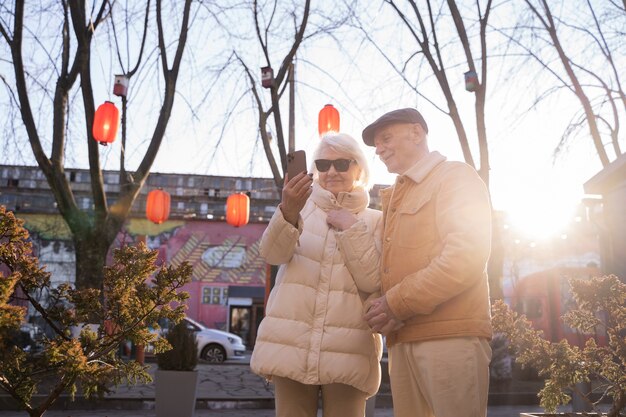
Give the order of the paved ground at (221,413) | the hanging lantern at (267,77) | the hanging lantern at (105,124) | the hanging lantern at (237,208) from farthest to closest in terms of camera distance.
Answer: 1. the hanging lantern at (237,208)
2. the hanging lantern at (267,77)
3. the hanging lantern at (105,124)
4. the paved ground at (221,413)

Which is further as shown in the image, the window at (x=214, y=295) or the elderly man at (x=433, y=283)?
the window at (x=214, y=295)

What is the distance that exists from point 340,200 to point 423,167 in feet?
1.49

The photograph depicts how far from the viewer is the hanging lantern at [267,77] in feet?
31.0

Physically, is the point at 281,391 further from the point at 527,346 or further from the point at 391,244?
the point at 527,346

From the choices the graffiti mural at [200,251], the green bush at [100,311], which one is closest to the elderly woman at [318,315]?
the green bush at [100,311]

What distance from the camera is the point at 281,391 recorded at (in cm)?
233

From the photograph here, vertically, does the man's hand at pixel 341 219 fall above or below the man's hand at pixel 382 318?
above

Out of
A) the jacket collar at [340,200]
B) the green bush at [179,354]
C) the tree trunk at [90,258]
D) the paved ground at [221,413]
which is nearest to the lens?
the jacket collar at [340,200]

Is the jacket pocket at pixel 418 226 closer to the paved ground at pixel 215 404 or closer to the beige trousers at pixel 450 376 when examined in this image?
the beige trousers at pixel 450 376

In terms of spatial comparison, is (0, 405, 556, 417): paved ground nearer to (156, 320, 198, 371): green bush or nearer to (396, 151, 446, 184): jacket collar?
(156, 320, 198, 371): green bush

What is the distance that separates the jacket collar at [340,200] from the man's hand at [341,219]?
3.1 inches

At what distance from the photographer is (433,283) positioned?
6.52ft

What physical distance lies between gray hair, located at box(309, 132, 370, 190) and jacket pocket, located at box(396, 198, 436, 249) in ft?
1.63

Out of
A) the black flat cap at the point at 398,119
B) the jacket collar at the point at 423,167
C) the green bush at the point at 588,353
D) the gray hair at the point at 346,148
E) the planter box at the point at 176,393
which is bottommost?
the planter box at the point at 176,393
